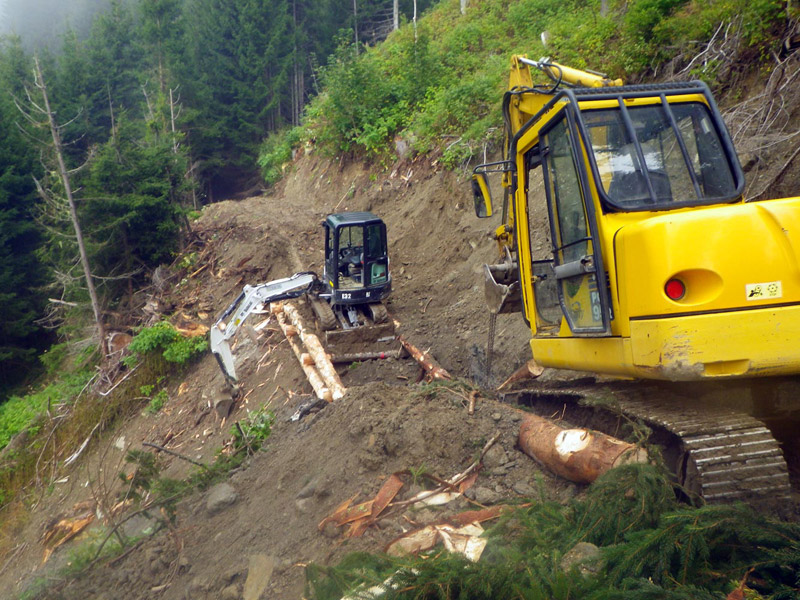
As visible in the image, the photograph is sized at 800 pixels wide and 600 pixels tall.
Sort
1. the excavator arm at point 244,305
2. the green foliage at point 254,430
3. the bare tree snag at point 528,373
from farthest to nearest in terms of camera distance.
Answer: the excavator arm at point 244,305 → the green foliage at point 254,430 → the bare tree snag at point 528,373

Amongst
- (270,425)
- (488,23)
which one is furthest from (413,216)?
(488,23)

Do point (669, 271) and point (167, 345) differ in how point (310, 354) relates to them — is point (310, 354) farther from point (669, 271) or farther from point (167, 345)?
point (669, 271)

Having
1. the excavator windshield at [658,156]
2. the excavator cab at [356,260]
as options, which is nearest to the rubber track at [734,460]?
the excavator windshield at [658,156]

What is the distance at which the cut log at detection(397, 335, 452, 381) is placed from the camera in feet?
29.2

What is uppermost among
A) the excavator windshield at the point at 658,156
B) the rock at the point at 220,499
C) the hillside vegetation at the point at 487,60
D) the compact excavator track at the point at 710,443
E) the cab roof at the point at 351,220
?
the hillside vegetation at the point at 487,60

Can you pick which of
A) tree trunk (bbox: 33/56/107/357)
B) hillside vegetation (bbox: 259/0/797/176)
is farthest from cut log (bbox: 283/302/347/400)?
tree trunk (bbox: 33/56/107/357)

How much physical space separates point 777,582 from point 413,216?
14.7m

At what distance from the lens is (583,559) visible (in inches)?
120

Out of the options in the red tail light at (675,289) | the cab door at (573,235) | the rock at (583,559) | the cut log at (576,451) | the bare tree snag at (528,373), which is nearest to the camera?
the rock at (583,559)

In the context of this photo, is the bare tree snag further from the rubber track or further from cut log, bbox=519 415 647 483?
the rubber track

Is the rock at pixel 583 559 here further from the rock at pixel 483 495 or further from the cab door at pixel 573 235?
the cab door at pixel 573 235

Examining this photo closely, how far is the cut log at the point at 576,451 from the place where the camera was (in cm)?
387

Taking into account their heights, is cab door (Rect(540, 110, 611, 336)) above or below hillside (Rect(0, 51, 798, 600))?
above

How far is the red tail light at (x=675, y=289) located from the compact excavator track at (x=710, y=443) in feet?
2.66
